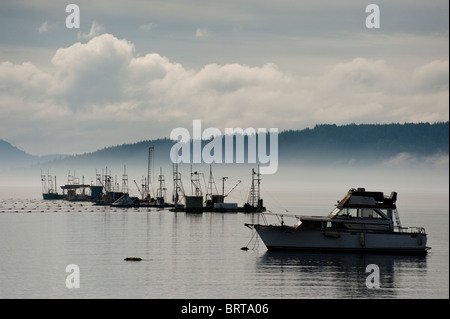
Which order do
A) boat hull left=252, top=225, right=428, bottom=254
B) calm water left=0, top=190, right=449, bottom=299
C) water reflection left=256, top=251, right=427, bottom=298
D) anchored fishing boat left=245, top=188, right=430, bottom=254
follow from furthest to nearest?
boat hull left=252, top=225, right=428, bottom=254
anchored fishing boat left=245, top=188, right=430, bottom=254
water reflection left=256, top=251, right=427, bottom=298
calm water left=0, top=190, right=449, bottom=299

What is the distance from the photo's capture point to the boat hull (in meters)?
86.2

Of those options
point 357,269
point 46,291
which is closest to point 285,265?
point 357,269

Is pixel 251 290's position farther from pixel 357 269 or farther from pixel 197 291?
pixel 357 269

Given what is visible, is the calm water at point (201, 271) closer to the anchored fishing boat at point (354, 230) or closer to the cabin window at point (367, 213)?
the anchored fishing boat at point (354, 230)

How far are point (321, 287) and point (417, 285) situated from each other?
9.19m

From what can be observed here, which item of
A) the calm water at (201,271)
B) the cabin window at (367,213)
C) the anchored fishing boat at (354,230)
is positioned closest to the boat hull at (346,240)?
the anchored fishing boat at (354,230)

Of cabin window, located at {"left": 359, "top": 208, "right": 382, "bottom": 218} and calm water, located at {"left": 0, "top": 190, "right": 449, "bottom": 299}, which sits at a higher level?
cabin window, located at {"left": 359, "top": 208, "right": 382, "bottom": 218}

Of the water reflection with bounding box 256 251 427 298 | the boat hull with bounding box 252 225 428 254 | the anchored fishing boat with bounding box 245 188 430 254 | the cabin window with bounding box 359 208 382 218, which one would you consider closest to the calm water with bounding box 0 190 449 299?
the water reflection with bounding box 256 251 427 298

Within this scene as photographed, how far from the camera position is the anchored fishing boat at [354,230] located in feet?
283

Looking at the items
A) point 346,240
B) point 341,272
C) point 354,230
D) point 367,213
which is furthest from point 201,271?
point 367,213

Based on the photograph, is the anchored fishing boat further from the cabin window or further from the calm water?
the calm water

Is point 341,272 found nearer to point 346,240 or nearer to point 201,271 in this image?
point 346,240

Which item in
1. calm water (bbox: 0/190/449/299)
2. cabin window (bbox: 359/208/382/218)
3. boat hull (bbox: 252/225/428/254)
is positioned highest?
cabin window (bbox: 359/208/382/218)
